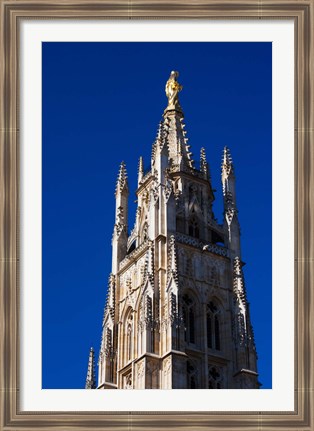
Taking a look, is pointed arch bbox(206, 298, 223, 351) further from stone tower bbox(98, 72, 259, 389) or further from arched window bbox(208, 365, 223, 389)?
arched window bbox(208, 365, 223, 389)

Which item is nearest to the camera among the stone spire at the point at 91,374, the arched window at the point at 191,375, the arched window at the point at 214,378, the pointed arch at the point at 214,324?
the arched window at the point at 191,375

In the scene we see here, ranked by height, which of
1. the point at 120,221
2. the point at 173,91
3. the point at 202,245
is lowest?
the point at 202,245

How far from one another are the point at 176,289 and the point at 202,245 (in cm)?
473

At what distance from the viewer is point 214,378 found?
146 ft

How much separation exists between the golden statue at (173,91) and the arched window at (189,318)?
14.8 m

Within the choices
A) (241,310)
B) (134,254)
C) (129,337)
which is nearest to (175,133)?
(134,254)

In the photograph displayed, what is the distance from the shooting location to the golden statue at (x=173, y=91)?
55384 millimetres

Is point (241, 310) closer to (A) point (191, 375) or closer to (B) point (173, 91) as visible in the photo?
(A) point (191, 375)

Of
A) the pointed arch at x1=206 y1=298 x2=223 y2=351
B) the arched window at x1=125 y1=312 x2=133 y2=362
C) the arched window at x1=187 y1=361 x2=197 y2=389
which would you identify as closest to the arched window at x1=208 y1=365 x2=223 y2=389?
the arched window at x1=187 y1=361 x2=197 y2=389

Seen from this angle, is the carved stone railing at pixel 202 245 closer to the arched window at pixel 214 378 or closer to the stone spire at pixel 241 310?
the stone spire at pixel 241 310

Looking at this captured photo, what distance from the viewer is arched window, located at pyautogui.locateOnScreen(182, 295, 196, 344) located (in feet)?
148

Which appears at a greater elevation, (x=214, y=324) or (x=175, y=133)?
(x=175, y=133)

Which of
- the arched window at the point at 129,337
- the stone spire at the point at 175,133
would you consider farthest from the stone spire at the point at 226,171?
the arched window at the point at 129,337

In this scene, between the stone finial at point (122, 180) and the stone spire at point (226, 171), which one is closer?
the stone spire at point (226, 171)
